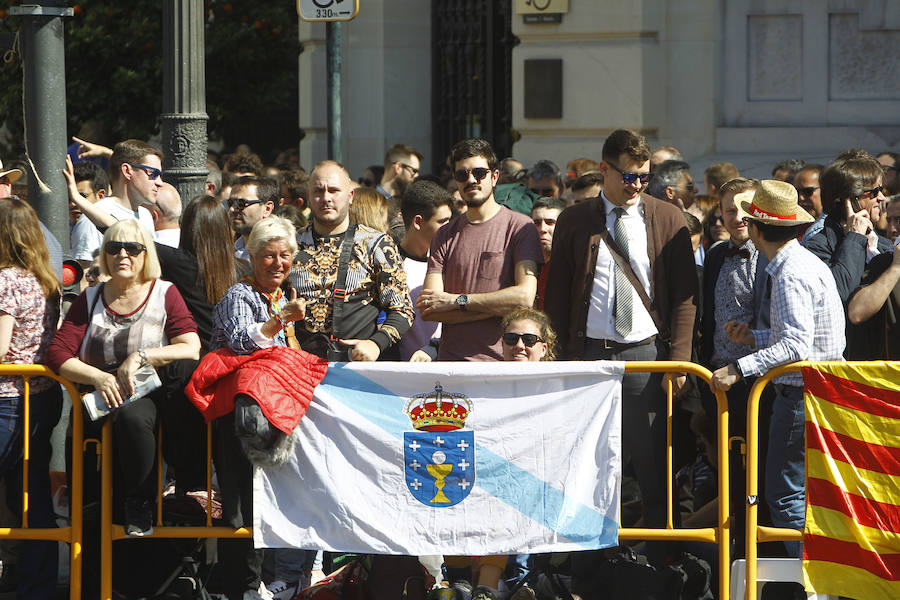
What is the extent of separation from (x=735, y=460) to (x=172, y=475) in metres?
2.89

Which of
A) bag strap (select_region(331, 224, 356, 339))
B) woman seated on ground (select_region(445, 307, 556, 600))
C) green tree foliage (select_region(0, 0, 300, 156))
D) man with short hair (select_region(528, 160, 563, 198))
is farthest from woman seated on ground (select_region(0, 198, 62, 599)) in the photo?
green tree foliage (select_region(0, 0, 300, 156))

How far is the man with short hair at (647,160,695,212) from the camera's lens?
30.6 feet

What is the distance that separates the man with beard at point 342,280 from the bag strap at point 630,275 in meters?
1.07

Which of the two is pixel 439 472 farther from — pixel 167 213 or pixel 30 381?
pixel 167 213

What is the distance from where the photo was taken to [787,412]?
243 inches

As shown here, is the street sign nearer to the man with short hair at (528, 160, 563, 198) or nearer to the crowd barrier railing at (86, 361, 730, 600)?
the man with short hair at (528, 160, 563, 198)

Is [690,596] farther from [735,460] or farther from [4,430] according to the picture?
[4,430]

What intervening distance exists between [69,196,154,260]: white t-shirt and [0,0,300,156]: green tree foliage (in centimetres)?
979

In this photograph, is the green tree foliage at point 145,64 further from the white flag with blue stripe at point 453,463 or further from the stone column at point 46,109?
the white flag with blue stripe at point 453,463

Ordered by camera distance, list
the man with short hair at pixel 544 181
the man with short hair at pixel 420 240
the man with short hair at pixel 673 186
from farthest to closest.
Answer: the man with short hair at pixel 544 181
the man with short hair at pixel 673 186
the man with short hair at pixel 420 240

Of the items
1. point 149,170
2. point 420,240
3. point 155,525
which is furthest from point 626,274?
point 149,170

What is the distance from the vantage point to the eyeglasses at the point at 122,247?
6.21 meters

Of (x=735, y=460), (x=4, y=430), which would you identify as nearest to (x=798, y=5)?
(x=735, y=460)

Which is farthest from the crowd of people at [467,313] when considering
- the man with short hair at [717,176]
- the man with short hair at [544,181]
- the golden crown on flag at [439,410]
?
the man with short hair at [544,181]
